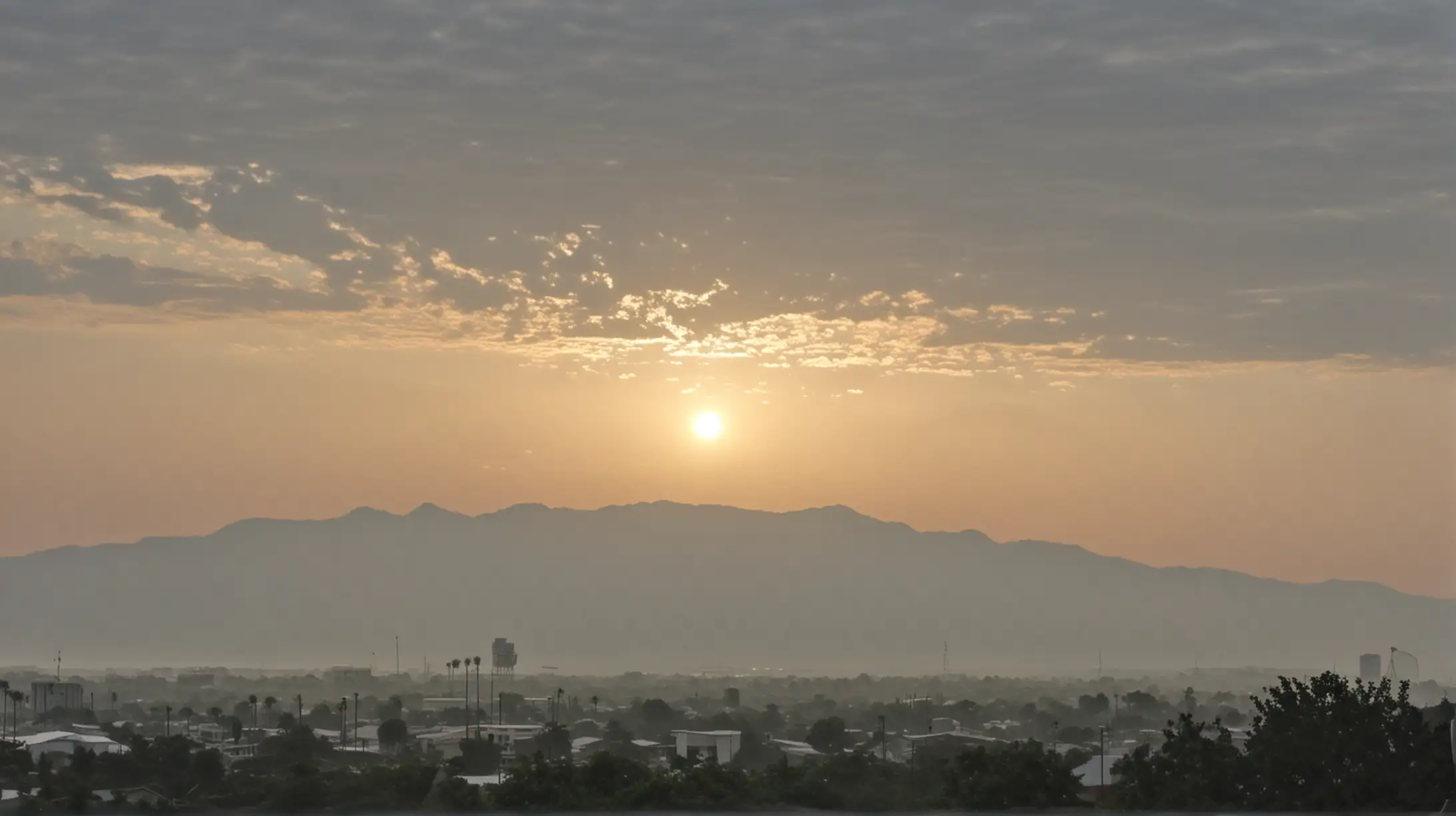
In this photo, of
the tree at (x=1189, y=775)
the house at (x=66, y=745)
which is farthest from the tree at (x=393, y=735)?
the tree at (x=1189, y=775)

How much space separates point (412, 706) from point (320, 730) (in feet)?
178

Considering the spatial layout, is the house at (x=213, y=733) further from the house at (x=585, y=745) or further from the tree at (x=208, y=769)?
the tree at (x=208, y=769)

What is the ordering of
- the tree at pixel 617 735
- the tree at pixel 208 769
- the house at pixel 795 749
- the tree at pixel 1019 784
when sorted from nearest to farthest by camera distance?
the tree at pixel 1019 784 < the tree at pixel 208 769 < the house at pixel 795 749 < the tree at pixel 617 735

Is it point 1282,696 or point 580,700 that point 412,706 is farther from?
point 1282,696

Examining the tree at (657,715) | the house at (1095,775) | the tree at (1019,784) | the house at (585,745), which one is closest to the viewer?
the tree at (1019,784)

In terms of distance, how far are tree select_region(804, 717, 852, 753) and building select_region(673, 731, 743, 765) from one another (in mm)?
4365

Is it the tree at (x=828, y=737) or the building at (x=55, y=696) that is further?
the building at (x=55, y=696)

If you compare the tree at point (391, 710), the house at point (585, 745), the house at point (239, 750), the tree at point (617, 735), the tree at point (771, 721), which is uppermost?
the house at point (239, 750)

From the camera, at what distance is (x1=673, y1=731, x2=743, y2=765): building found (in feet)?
225

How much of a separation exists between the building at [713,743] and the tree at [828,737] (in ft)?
14.3

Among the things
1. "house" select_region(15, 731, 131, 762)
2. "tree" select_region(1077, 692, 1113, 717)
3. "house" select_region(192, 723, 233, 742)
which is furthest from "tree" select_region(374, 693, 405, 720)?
"house" select_region(15, 731, 131, 762)

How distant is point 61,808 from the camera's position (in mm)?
21844

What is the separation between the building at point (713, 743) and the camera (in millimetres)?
68688

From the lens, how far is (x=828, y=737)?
271ft
